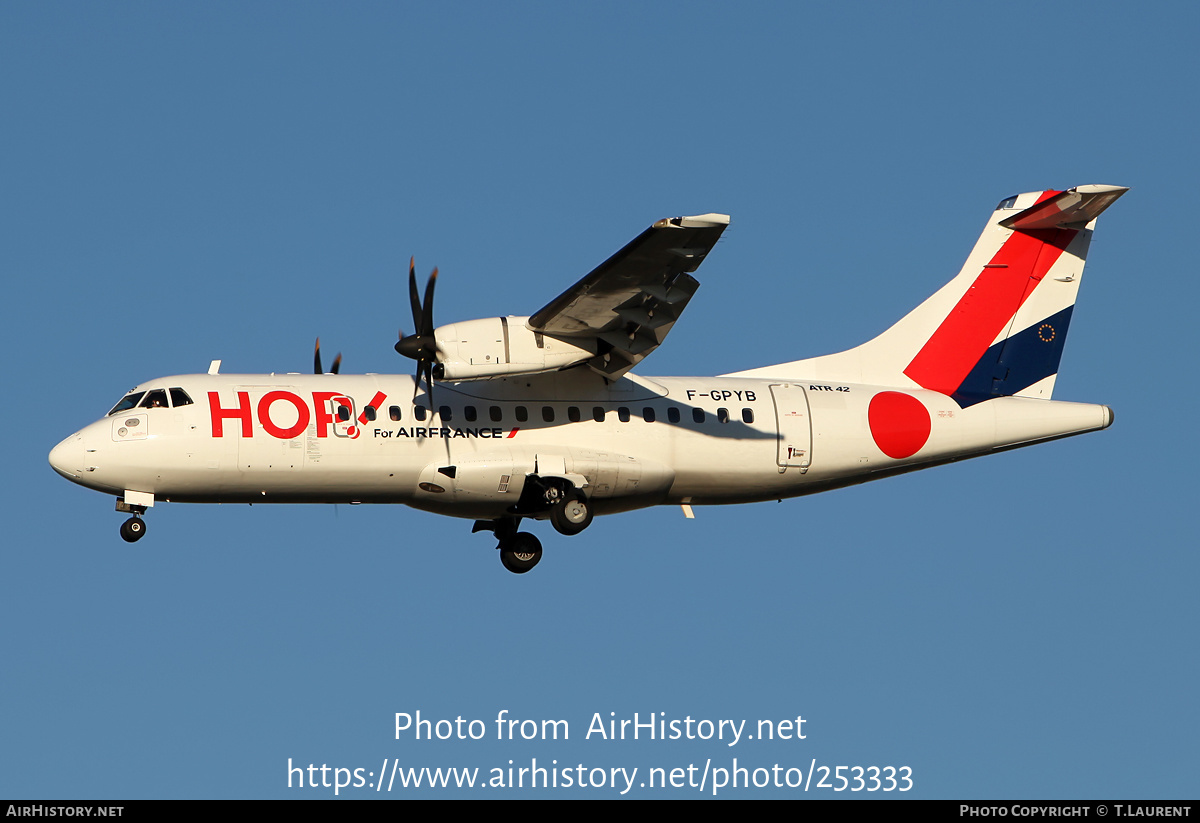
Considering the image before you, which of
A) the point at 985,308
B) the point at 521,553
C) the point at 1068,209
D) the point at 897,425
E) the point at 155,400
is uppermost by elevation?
the point at 1068,209

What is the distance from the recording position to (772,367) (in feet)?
90.3

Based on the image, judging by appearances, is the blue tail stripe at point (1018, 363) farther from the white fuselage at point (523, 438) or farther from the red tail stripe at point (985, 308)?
the white fuselage at point (523, 438)

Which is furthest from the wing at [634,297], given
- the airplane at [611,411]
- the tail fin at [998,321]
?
the tail fin at [998,321]

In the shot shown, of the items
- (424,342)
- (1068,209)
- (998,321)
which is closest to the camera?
(424,342)

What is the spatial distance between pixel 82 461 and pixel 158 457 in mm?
1094

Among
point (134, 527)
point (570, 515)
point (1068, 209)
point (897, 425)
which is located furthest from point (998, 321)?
point (134, 527)

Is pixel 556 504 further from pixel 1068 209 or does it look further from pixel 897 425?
pixel 1068 209

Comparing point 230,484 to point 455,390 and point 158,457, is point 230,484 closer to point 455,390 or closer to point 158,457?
point 158,457

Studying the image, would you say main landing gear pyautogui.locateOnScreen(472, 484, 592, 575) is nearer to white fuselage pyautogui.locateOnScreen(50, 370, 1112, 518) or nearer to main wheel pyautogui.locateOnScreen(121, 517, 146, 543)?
white fuselage pyautogui.locateOnScreen(50, 370, 1112, 518)

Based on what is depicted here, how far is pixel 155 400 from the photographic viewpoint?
24031 mm

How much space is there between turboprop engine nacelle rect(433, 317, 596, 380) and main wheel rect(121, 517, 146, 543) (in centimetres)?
510

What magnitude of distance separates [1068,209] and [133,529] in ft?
53.3

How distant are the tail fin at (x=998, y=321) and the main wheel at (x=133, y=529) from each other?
10306mm

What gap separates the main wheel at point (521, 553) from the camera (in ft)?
85.9
